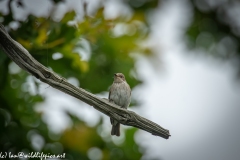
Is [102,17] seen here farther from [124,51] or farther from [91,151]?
[91,151]

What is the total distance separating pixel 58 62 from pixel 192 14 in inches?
75.8

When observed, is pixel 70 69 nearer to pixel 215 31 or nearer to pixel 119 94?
pixel 119 94

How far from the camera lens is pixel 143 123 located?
11.9 feet

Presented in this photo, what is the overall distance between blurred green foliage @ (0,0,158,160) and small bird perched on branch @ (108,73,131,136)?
0.43 ft

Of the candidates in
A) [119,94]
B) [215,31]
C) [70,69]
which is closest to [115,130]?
[119,94]

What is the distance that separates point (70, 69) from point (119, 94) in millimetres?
907

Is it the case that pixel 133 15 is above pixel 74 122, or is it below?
above

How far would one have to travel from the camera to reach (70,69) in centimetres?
601

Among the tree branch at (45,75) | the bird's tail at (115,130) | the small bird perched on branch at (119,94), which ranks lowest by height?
the tree branch at (45,75)

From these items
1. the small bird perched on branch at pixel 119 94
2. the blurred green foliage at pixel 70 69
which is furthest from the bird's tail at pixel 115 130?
the blurred green foliage at pixel 70 69

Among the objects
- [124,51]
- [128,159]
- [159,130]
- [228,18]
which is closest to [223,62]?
[228,18]

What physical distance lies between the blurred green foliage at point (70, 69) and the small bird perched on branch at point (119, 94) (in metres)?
0.13

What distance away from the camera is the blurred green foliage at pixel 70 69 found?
5.39m

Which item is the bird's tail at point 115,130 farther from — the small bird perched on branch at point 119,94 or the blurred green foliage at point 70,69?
the blurred green foliage at point 70,69
